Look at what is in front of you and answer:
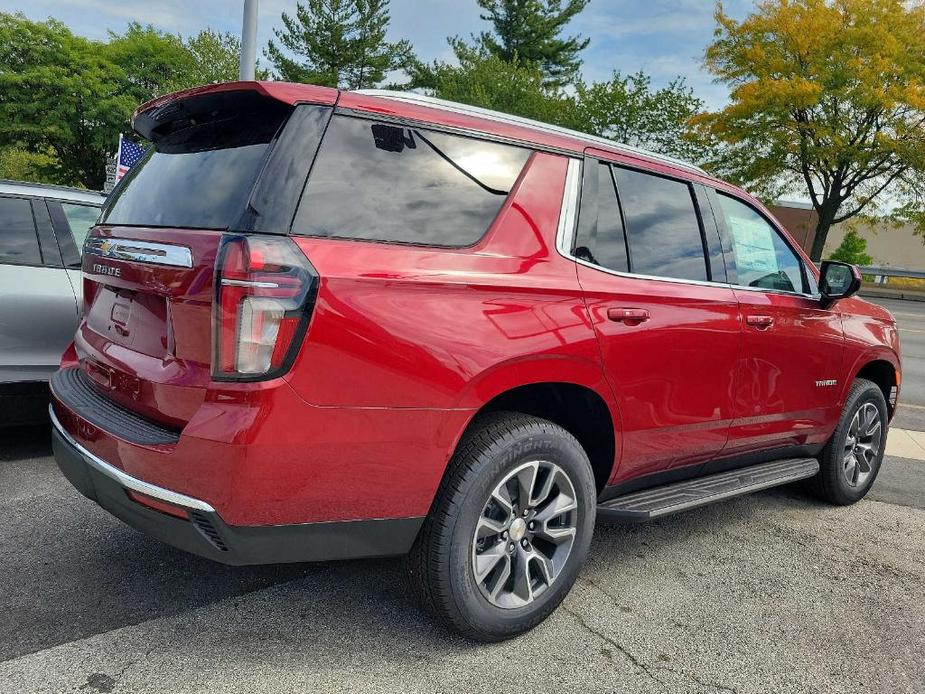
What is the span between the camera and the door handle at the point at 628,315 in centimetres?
279

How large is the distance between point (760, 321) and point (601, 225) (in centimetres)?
110

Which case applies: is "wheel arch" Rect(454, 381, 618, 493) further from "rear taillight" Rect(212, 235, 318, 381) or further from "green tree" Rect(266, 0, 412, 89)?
"green tree" Rect(266, 0, 412, 89)

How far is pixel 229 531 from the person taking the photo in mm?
2109

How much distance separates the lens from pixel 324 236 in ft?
7.08

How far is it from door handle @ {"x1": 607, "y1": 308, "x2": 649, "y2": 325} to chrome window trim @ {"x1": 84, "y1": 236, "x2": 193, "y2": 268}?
59.5 inches

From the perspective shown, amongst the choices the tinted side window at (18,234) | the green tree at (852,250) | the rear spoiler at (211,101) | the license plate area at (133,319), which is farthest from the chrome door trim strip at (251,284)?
the green tree at (852,250)

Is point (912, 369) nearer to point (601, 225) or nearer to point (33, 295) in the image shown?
point (601, 225)

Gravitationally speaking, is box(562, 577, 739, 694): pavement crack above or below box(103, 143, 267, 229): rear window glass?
below

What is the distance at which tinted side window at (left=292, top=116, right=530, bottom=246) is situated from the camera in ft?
7.25

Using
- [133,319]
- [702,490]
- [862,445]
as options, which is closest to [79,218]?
[133,319]

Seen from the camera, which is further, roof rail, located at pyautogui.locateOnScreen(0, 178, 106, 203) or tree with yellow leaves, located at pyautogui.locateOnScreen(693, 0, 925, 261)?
tree with yellow leaves, located at pyautogui.locateOnScreen(693, 0, 925, 261)

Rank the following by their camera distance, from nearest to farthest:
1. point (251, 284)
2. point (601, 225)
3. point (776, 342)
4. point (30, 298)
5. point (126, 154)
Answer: point (251, 284)
point (601, 225)
point (776, 342)
point (30, 298)
point (126, 154)

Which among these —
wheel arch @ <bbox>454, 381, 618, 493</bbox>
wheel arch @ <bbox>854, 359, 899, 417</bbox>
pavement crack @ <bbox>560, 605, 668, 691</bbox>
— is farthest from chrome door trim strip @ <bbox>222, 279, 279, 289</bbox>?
wheel arch @ <bbox>854, 359, 899, 417</bbox>

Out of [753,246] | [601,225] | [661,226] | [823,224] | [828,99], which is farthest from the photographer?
[823,224]
